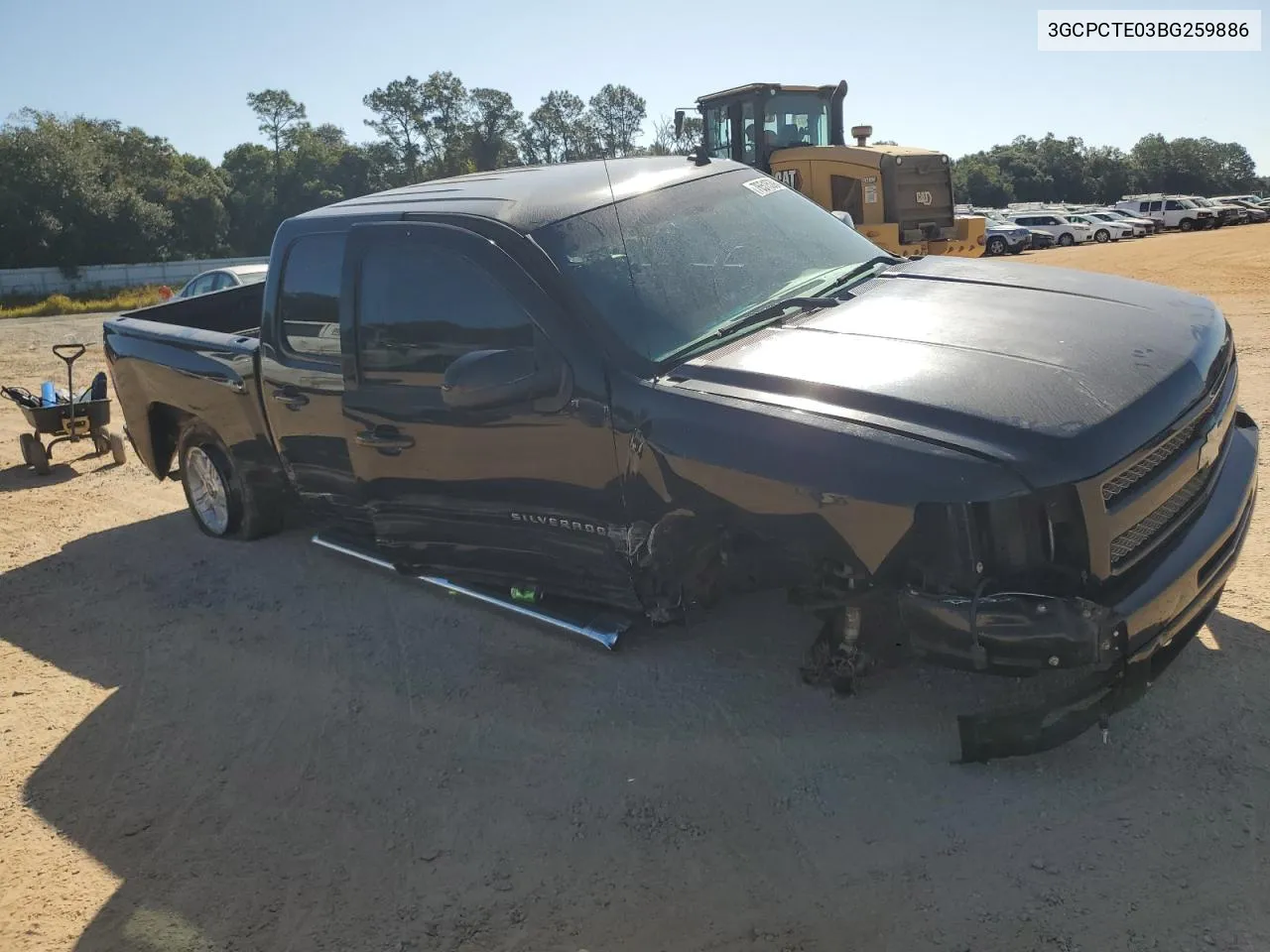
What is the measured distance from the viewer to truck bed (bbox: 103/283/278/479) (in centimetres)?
550

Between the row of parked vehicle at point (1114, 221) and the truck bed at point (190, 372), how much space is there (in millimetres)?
32570

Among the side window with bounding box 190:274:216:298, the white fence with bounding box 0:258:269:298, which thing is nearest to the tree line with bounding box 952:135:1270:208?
the white fence with bounding box 0:258:269:298

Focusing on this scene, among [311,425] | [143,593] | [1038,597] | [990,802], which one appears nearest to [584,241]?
[311,425]

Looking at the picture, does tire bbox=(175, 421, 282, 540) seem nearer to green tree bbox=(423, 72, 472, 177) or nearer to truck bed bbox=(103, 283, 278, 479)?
truck bed bbox=(103, 283, 278, 479)

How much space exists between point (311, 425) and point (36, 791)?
1962 millimetres

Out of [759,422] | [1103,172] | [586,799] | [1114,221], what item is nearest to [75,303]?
[586,799]

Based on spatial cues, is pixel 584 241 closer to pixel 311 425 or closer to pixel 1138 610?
pixel 311 425

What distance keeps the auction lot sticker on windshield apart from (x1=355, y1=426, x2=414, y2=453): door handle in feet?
6.78

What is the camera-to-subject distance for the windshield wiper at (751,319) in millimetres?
3600

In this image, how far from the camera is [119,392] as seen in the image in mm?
6789

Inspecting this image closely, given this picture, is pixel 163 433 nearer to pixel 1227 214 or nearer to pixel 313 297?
pixel 313 297

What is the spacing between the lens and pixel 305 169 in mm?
74625

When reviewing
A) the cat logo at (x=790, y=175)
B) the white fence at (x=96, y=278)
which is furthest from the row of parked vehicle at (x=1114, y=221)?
the white fence at (x=96, y=278)

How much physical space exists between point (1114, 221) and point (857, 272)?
42700 millimetres
